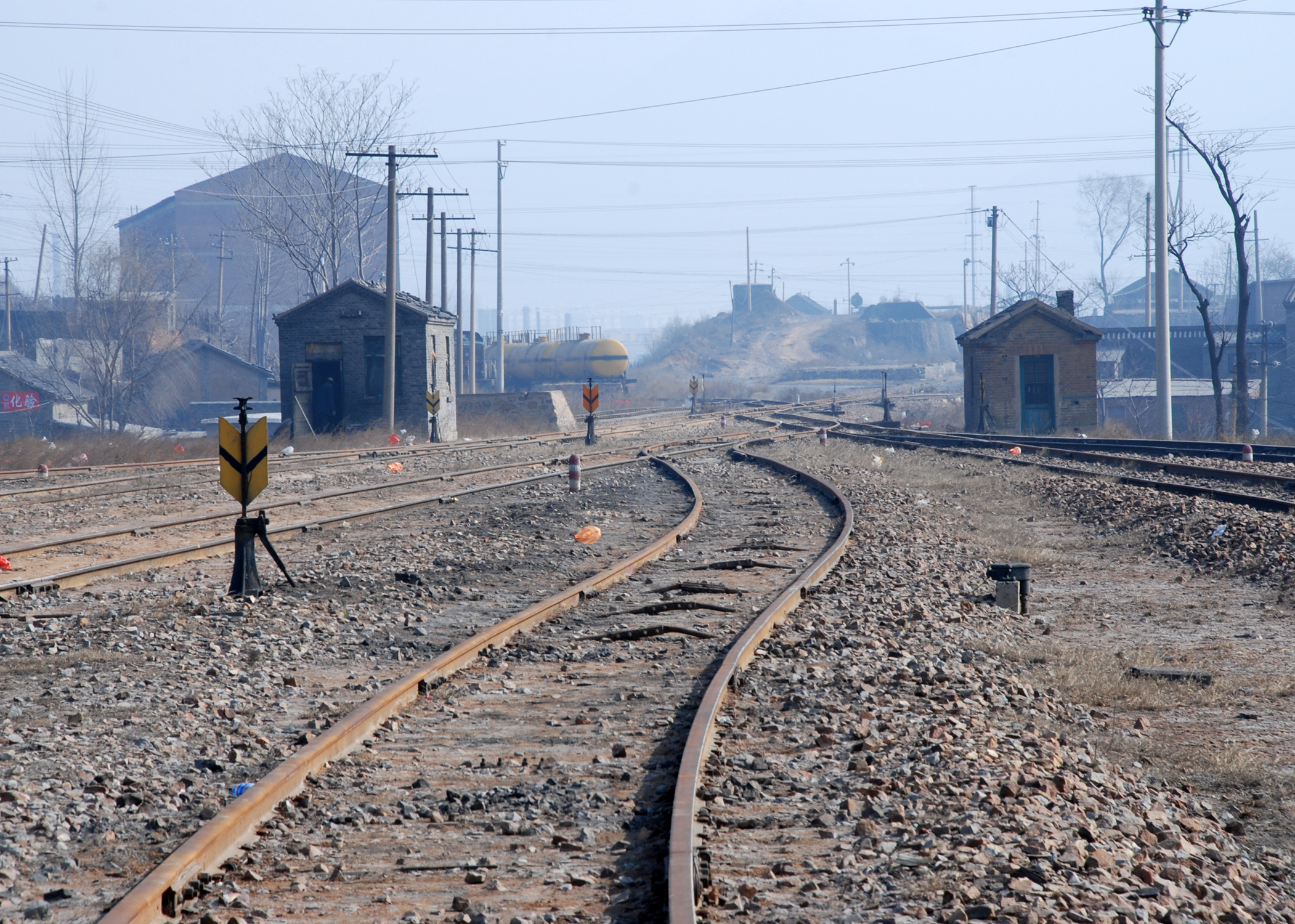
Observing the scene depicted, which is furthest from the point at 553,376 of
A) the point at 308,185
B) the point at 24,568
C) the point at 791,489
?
the point at 24,568

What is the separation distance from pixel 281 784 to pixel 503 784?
36.3 inches

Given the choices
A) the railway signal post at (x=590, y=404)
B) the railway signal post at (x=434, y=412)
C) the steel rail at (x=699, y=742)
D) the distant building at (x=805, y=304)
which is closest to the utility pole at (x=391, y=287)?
the railway signal post at (x=434, y=412)

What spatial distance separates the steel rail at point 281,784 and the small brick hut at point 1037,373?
3372 centimetres

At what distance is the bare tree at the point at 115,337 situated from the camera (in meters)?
54.7

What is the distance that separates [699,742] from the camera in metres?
5.03

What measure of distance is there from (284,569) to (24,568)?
342 centimetres

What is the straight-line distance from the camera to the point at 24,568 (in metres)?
11.1

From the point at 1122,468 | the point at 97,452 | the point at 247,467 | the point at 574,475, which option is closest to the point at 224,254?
the point at 97,452

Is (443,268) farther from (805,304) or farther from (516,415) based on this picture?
(805,304)

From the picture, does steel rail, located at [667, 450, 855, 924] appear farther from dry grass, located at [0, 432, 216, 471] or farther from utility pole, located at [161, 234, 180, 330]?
utility pole, located at [161, 234, 180, 330]

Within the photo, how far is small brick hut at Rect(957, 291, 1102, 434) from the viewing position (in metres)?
39.1

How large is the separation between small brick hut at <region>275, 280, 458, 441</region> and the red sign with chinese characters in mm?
15521

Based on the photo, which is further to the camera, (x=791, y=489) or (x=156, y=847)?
(x=791, y=489)

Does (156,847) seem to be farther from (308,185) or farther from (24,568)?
(308,185)
